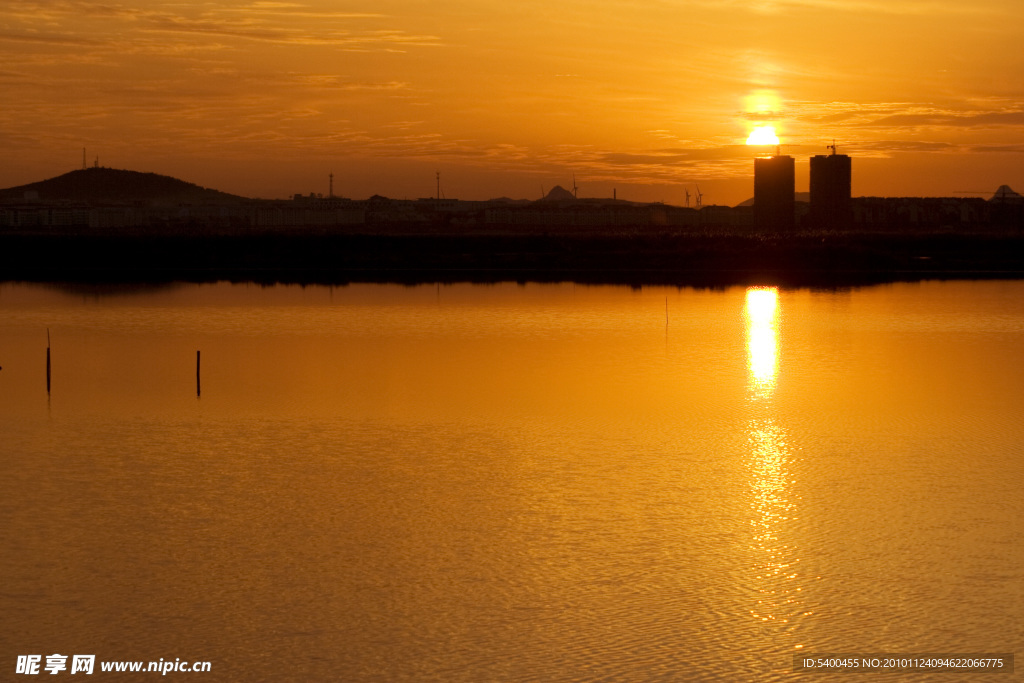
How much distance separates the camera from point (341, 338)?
3875 cm

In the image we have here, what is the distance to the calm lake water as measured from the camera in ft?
38.1

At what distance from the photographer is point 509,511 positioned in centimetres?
1612

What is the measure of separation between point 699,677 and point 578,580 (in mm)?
2633

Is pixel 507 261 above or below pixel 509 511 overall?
above

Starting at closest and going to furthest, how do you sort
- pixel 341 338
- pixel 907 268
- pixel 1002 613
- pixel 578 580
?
pixel 1002 613 < pixel 578 580 < pixel 341 338 < pixel 907 268

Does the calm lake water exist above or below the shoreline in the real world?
below

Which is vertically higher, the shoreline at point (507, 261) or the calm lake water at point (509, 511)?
the shoreline at point (507, 261)

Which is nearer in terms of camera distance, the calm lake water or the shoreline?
the calm lake water

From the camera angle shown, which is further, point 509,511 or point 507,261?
point 507,261

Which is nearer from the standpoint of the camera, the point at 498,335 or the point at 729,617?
the point at 729,617

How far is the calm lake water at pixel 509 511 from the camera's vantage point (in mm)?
11617

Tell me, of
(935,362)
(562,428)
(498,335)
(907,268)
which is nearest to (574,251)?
(907,268)

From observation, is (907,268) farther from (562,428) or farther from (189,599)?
(189,599)

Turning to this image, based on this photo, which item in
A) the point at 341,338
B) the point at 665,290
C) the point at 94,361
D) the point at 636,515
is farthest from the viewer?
the point at 665,290
